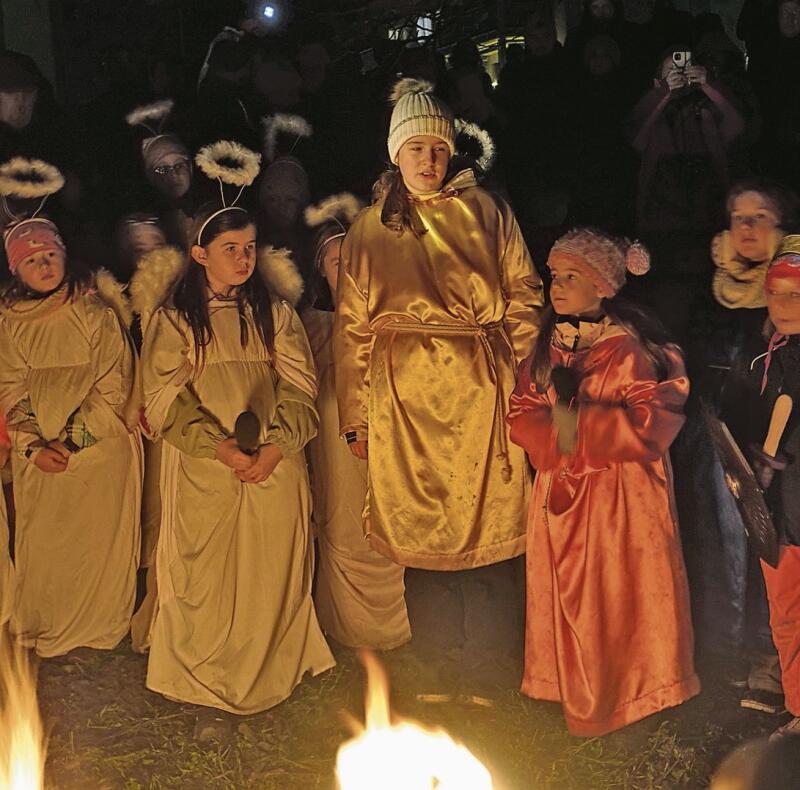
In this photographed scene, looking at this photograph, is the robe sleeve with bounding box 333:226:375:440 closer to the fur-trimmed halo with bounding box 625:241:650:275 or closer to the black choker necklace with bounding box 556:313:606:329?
the black choker necklace with bounding box 556:313:606:329

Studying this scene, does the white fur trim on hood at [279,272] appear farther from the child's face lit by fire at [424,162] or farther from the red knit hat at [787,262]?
the red knit hat at [787,262]

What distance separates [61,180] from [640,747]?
3.64 metres

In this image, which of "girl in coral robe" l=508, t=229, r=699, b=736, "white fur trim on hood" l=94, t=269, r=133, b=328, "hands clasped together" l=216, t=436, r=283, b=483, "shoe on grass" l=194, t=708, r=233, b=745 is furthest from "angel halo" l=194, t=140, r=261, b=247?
"shoe on grass" l=194, t=708, r=233, b=745

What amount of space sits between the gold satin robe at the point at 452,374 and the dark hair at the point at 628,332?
0.09m

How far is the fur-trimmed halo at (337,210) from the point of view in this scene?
5.12 meters

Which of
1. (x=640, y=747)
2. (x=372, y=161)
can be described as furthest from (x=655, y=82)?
(x=640, y=747)

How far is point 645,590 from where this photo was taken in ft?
14.4

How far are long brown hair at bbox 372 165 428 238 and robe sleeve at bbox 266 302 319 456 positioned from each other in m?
0.61

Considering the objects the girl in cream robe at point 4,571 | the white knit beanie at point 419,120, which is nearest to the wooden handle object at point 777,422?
the white knit beanie at point 419,120

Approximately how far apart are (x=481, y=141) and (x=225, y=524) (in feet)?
6.53

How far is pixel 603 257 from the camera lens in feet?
14.5

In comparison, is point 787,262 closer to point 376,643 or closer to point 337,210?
point 337,210

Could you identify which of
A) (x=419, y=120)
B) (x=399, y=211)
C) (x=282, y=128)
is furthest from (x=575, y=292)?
(x=282, y=128)

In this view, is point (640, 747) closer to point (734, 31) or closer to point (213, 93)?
point (734, 31)
